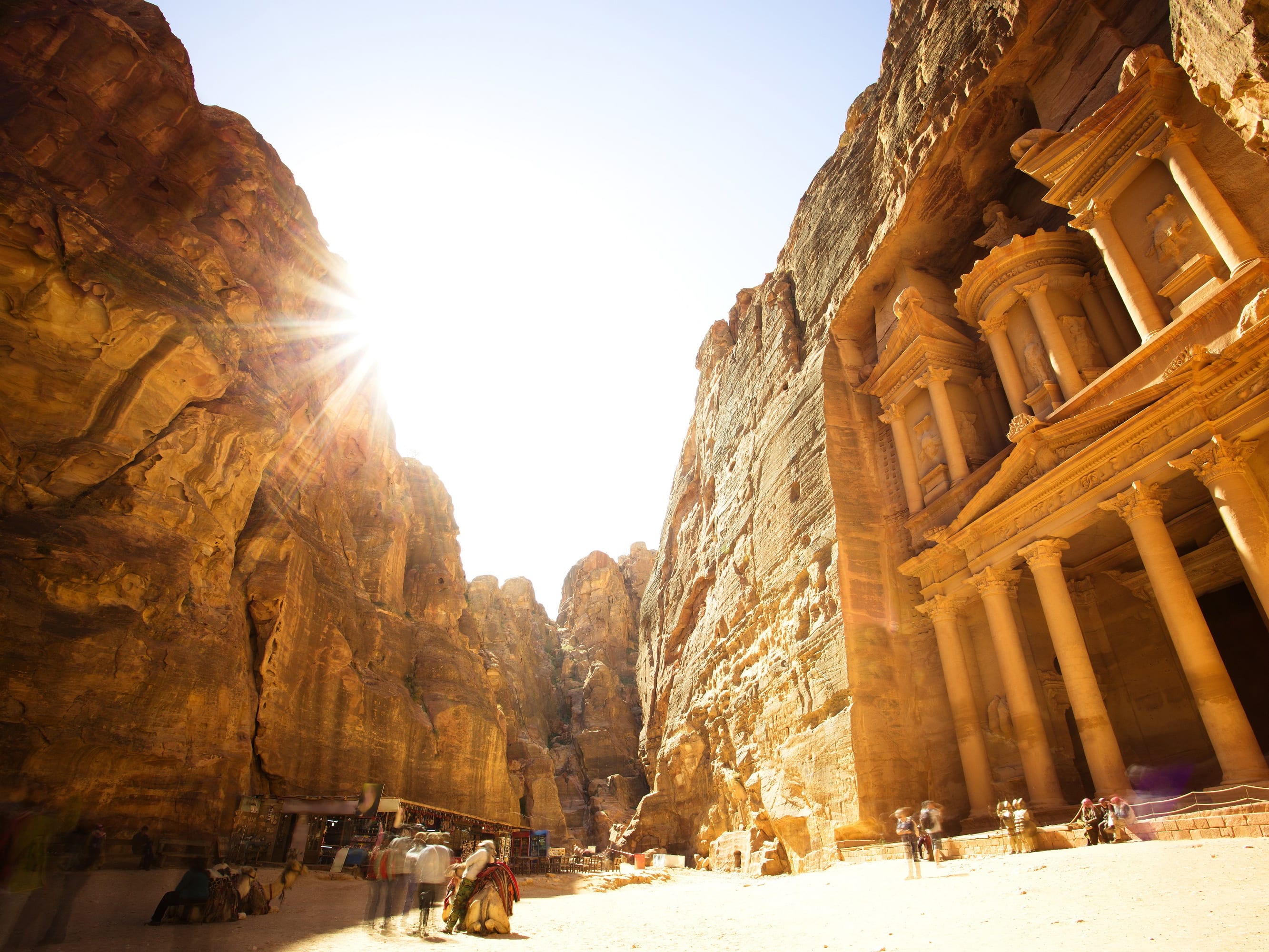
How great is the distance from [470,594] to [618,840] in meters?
30.6

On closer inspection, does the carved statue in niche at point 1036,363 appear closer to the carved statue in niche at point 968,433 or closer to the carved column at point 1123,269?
the carved statue in niche at point 968,433

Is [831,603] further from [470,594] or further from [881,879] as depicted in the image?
[470,594]

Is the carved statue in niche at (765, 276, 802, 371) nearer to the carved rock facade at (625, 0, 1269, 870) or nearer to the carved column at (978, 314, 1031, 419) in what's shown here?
the carved rock facade at (625, 0, 1269, 870)

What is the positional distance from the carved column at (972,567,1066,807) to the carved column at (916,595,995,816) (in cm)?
90

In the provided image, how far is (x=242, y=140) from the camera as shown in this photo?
25.3 meters

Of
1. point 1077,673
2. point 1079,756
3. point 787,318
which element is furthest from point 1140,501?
point 787,318

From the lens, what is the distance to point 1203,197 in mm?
14891

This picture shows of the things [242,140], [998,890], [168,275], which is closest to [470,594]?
[242,140]

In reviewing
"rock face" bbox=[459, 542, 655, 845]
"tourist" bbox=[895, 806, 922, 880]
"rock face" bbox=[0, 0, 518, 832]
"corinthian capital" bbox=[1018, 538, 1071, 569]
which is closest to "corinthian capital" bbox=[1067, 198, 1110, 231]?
"corinthian capital" bbox=[1018, 538, 1071, 569]

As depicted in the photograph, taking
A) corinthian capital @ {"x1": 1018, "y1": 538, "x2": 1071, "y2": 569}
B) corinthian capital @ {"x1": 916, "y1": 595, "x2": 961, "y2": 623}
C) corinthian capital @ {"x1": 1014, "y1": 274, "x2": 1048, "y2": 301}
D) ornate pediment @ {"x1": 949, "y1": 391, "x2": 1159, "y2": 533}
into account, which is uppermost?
corinthian capital @ {"x1": 1014, "y1": 274, "x2": 1048, "y2": 301}

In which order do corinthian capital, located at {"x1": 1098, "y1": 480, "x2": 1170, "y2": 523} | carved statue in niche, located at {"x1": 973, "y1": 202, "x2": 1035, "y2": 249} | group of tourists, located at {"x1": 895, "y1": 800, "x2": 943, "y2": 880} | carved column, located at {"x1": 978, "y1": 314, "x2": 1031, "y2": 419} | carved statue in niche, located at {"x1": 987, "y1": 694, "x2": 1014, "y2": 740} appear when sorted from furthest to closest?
1. carved statue in niche, located at {"x1": 973, "y1": 202, "x2": 1035, "y2": 249}
2. carved column, located at {"x1": 978, "y1": 314, "x2": 1031, "y2": 419}
3. carved statue in niche, located at {"x1": 987, "y1": 694, "x2": 1014, "y2": 740}
4. corinthian capital, located at {"x1": 1098, "y1": 480, "x2": 1170, "y2": 523}
5. group of tourists, located at {"x1": 895, "y1": 800, "x2": 943, "y2": 880}

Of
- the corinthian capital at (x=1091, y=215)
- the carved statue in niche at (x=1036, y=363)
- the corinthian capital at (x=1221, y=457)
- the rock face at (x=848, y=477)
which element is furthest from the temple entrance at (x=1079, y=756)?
the corinthian capital at (x=1091, y=215)

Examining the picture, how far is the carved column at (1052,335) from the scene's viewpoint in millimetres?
18484

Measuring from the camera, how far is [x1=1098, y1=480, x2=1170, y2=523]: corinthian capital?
1488 cm
